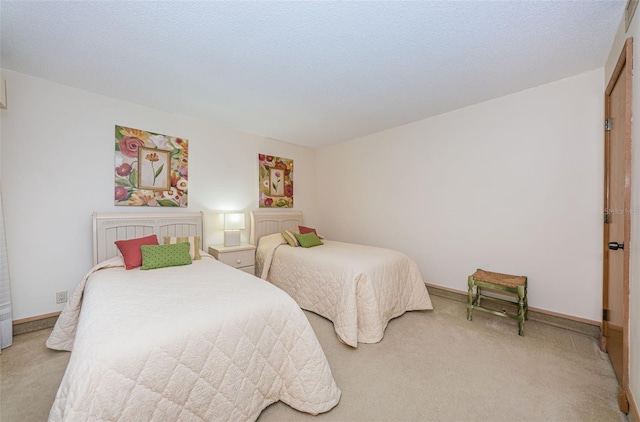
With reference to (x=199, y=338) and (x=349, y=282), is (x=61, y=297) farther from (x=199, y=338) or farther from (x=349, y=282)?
(x=349, y=282)

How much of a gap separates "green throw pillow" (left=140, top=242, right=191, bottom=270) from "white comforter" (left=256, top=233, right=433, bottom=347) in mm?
1103

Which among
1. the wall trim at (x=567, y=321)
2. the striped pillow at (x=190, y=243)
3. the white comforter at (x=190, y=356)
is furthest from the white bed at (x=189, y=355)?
the wall trim at (x=567, y=321)

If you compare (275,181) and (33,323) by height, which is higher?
(275,181)

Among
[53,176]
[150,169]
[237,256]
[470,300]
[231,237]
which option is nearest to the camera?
[53,176]

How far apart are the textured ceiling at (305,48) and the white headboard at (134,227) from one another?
134 cm

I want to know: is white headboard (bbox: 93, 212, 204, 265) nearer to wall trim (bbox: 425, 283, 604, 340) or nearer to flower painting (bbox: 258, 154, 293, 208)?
flower painting (bbox: 258, 154, 293, 208)

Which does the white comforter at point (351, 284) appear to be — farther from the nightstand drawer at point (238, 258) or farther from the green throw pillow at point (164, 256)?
the green throw pillow at point (164, 256)

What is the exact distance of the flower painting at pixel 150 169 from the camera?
2.83 meters

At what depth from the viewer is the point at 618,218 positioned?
1.81 m

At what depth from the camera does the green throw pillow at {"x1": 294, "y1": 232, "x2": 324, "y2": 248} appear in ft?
11.3

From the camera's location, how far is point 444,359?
2.00 m

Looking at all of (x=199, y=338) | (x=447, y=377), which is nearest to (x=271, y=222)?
(x=199, y=338)

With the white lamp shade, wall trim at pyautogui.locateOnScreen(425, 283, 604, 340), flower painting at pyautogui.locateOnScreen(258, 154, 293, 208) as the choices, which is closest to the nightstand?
the white lamp shade

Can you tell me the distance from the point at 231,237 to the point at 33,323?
1.98 metres
